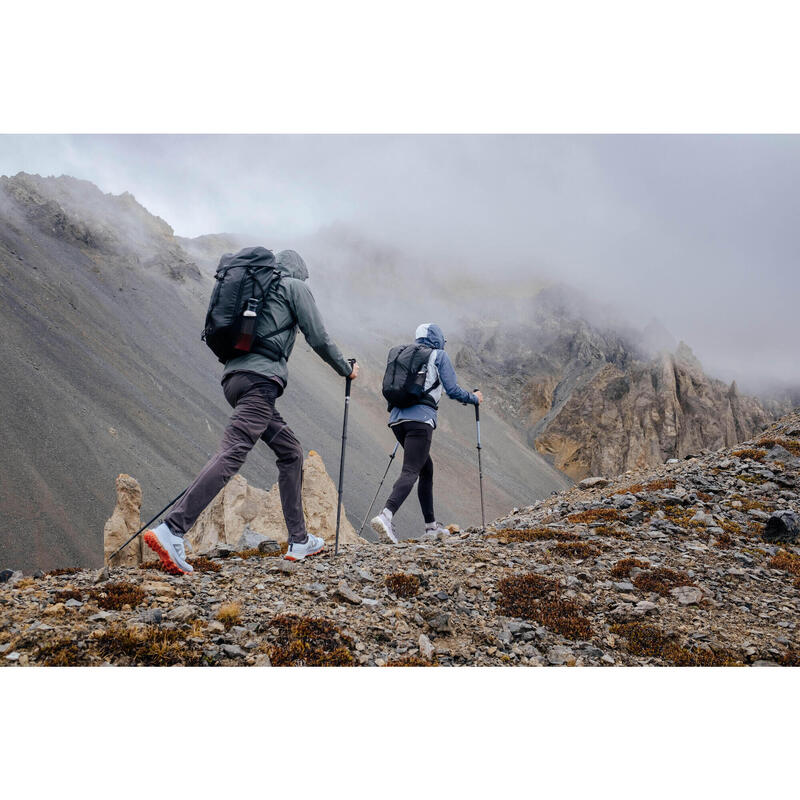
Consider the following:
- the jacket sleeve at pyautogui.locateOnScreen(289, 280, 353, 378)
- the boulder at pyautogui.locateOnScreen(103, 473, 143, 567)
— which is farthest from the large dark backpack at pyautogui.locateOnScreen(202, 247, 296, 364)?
the boulder at pyautogui.locateOnScreen(103, 473, 143, 567)

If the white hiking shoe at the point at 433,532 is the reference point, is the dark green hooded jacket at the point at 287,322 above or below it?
above

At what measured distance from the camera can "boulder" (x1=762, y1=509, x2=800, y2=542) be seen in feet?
26.7

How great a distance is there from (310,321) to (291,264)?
854mm

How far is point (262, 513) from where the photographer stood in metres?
19.7

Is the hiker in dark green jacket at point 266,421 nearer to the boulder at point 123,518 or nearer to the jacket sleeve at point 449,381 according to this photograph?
the jacket sleeve at point 449,381

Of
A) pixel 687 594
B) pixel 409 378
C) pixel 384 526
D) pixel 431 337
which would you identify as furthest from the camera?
pixel 431 337

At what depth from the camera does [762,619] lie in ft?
18.1

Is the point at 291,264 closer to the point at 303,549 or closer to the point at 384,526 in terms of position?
the point at 303,549

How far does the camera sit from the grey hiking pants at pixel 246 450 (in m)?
5.63

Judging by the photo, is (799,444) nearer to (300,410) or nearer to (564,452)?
(300,410)

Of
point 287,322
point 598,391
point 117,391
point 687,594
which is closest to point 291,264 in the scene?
point 287,322

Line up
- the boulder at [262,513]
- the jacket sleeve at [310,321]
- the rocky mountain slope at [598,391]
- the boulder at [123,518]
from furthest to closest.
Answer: the rocky mountain slope at [598,391] < the boulder at [262,513] < the boulder at [123,518] < the jacket sleeve at [310,321]

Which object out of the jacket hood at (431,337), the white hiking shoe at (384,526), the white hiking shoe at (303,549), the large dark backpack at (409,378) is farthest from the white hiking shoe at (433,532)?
the jacket hood at (431,337)

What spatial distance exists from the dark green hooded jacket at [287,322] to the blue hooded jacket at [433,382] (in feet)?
7.80
